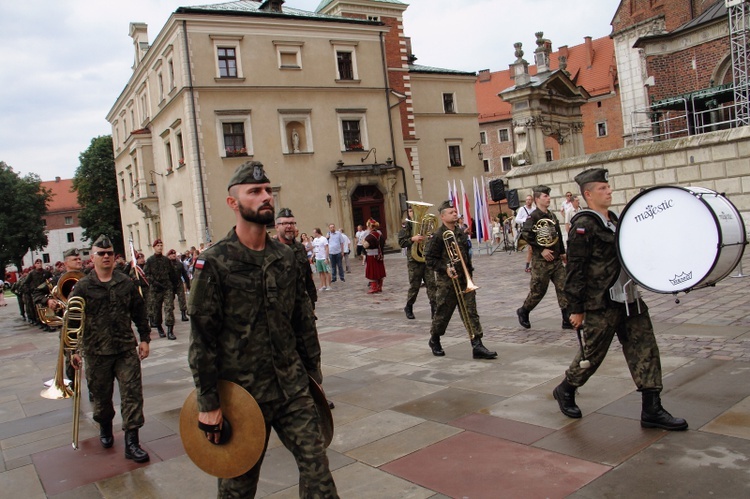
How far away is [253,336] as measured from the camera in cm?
321

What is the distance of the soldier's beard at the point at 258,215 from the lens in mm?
3213

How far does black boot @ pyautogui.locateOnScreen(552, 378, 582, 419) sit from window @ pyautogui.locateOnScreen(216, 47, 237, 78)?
28800 mm

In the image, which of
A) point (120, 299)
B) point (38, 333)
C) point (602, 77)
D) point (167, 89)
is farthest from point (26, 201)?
point (120, 299)

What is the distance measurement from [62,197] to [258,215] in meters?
107

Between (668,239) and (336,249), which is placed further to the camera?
(336,249)

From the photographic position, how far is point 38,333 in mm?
18516

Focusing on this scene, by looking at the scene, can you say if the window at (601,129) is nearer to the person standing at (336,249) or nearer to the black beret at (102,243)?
the person standing at (336,249)

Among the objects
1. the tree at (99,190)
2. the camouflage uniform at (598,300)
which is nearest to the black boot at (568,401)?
the camouflage uniform at (598,300)

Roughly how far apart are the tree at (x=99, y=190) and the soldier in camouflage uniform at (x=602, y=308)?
→ 5626cm

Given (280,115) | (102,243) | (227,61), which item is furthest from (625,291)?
(227,61)

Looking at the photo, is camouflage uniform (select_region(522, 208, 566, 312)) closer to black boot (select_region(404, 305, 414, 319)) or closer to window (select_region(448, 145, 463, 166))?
black boot (select_region(404, 305, 414, 319))

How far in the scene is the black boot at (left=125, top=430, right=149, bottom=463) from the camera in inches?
207

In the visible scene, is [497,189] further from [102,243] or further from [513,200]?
[102,243]

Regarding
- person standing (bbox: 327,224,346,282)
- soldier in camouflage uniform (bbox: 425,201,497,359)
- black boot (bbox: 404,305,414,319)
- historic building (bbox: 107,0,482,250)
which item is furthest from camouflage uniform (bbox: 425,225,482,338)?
historic building (bbox: 107,0,482,250)
